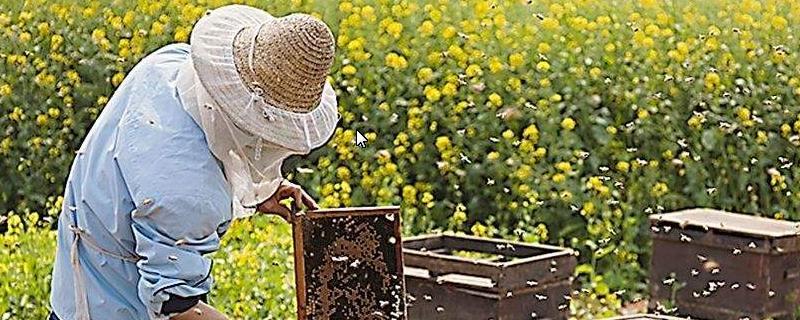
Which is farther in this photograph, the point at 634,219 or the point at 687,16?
the point at 687,16

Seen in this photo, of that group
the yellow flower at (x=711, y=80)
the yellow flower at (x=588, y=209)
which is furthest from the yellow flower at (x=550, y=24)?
the yellow flower at (x=588, y=209)

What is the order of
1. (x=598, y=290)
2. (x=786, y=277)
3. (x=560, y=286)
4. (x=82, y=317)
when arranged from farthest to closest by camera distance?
(x=598, y=290), (x=786, y=277), (x=560, y=286), (x=82, y=317)

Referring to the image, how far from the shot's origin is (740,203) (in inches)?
231

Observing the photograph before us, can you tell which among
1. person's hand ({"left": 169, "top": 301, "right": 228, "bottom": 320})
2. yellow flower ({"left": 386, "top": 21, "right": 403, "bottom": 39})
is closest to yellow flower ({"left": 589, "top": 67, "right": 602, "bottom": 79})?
yellow flower ({"left": 386, "top": 21, "right": 403, "bottom": 39})

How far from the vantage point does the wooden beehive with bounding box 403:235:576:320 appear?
425 cm

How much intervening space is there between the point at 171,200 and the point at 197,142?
5.0 inches

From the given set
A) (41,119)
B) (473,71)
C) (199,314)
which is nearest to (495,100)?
(473,71)

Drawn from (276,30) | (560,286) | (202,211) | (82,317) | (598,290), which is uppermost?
(276,30)

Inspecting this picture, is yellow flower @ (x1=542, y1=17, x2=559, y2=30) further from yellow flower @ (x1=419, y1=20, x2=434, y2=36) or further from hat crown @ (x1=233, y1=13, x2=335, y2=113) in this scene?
hat crown @ (x1=233, y1=13, x2=335, y2=113)

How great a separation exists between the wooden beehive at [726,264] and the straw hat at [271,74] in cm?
265

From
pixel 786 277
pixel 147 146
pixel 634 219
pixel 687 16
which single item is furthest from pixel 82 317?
pixel 687 16

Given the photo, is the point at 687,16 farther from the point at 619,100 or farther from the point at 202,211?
the point at 202,211

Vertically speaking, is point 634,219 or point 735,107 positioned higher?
point 735,107

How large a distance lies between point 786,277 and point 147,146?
298 cm
